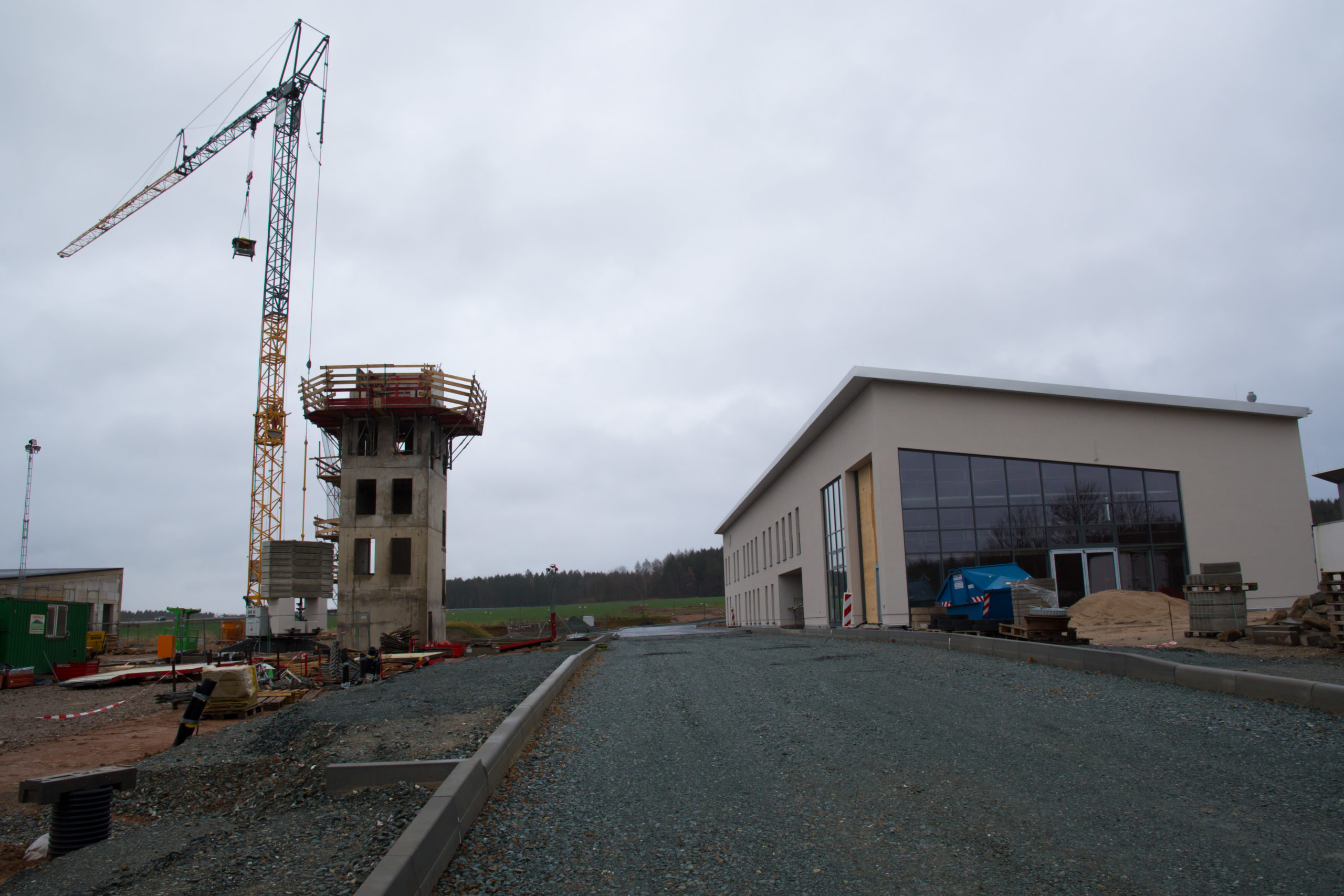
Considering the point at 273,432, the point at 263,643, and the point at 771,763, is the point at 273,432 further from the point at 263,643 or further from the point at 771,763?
the point at 771,763

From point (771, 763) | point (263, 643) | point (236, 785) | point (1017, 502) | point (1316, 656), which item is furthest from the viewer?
point (263, 643)

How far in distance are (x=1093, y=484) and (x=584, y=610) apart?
10321cm

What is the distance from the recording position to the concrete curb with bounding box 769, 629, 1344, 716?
8500 millimetres

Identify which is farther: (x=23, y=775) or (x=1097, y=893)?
(x=23, y=775)

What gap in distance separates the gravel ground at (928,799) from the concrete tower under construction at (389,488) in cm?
2704

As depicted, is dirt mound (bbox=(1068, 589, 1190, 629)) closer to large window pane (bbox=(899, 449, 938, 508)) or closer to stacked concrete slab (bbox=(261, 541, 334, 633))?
large window pane (bbox=(899, 449, 938, 508))

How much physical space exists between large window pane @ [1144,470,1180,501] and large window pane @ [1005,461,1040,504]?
373cm

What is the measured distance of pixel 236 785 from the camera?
8289mm

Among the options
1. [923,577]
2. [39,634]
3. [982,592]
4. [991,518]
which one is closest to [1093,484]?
[991,518]

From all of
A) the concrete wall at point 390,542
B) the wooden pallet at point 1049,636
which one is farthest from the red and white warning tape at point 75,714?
the wooden pallet at point 1049,636

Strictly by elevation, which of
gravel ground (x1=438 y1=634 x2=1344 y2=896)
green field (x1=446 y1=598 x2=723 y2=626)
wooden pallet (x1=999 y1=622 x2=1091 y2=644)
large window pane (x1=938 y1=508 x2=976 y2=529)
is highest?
large window pane (x1=938 y1=508 x2=976 y2=529)

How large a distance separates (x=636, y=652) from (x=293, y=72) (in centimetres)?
6298

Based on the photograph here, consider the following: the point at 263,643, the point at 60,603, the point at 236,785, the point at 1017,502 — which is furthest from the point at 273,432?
the point at 236,785

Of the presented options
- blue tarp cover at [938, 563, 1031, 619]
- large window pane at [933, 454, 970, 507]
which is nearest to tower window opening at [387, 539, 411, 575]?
large window pane at [933, 454, 970, 507]
